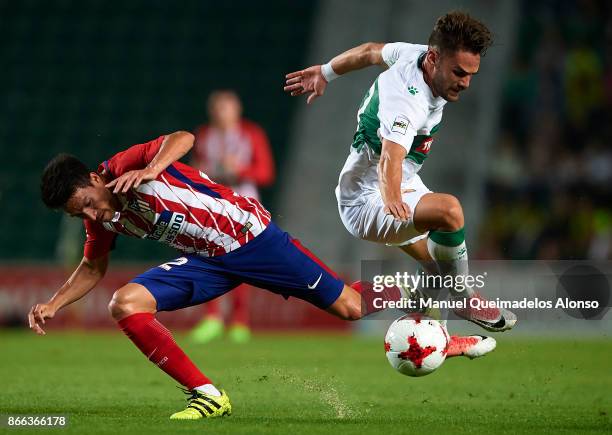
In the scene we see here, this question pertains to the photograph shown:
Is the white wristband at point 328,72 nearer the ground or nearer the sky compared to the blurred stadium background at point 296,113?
nearer the ground

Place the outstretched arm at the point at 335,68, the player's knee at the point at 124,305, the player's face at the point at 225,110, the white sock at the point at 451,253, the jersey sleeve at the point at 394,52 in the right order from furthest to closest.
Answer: the player's face at the point at 225,110, the outstretched arm at the point at 335,68, the jersey sleeve at the point at 394,52, the white sock at the point at 451,253, the player's knee at the point at 124,305

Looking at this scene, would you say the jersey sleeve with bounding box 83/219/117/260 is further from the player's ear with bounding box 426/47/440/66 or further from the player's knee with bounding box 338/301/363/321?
the player's ear with bounding box 426/47/440/66

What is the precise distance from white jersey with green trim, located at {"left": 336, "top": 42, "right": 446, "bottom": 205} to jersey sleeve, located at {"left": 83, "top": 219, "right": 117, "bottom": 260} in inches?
59.3

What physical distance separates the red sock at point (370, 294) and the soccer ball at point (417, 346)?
0.26 meters

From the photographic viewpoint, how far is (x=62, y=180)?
5191 mm

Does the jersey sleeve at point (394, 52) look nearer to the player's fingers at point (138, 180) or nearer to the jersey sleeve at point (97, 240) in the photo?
the player's fingers at point (138, 180)

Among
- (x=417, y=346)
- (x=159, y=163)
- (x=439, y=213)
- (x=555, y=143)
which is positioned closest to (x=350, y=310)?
(x=417, y=346)

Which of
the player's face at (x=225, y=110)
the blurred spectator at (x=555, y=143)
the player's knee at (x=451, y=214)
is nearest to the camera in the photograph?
the player's knee at (x=451, y=214)

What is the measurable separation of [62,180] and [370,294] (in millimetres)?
1933

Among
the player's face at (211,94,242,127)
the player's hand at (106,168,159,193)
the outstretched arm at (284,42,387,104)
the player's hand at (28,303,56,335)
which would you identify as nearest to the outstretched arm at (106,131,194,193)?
the player's hand at (106,168,159,193)

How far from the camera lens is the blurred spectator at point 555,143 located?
45.6ft

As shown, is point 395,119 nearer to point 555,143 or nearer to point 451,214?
point 451,214

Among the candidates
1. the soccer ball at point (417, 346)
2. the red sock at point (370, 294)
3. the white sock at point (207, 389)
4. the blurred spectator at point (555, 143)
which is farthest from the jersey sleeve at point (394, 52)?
the blurred spectator at point (555, 143)

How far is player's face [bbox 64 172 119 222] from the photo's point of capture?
5250mm
